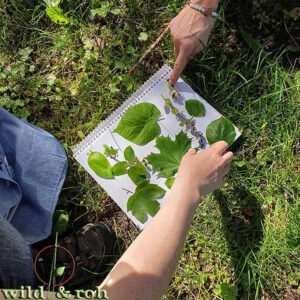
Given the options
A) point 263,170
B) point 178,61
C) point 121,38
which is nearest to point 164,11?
point 121,38

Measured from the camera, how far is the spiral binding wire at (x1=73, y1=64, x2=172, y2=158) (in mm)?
1737

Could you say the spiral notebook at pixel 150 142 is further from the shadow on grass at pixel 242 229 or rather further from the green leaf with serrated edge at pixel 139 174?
the shadow on grass at pixel 242 229

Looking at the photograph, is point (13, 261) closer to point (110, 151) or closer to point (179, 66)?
point (110, 151)

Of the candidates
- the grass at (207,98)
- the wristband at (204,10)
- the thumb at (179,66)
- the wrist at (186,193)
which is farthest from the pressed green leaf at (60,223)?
the wristband at (204,10)

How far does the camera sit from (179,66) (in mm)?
1588

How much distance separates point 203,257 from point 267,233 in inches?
9.5

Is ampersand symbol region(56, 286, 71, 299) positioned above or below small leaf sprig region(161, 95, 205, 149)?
below

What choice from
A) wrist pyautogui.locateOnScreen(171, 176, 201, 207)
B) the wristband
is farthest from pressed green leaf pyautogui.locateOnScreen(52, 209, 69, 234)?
the wristband

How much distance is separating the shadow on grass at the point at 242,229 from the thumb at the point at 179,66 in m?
0.44

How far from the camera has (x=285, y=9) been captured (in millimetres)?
1710

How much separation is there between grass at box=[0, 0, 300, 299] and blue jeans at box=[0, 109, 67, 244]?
9 cm

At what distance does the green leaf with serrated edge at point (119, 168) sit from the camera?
171 cm

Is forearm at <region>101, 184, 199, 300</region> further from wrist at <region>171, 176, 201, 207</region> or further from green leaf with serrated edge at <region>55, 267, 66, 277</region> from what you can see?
green leaf with serrated edge at <region>55, 267, 66, 277</region>

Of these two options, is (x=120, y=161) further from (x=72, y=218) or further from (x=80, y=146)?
(x=72, y=218)
